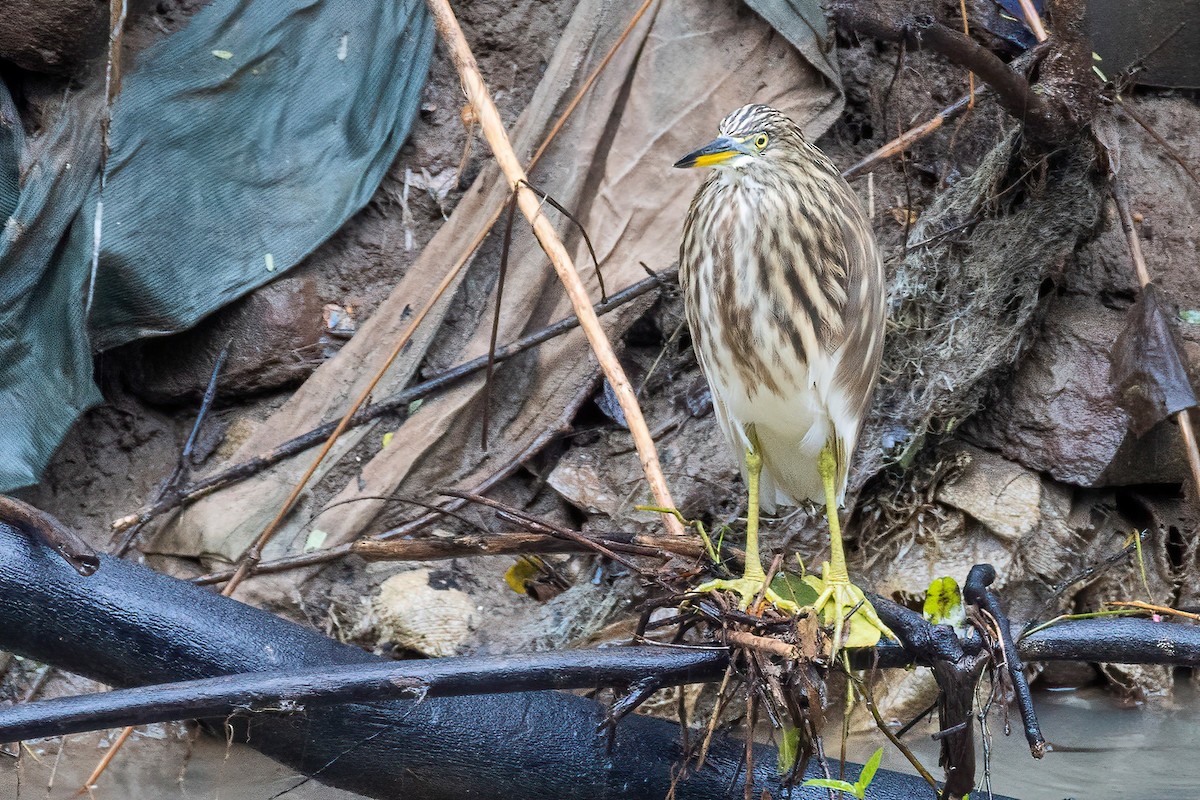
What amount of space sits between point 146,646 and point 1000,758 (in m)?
2.29

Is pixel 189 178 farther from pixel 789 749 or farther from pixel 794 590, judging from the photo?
pixel 789 749

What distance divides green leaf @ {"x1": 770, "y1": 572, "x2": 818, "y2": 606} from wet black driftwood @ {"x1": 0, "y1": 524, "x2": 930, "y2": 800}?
11.1 inches

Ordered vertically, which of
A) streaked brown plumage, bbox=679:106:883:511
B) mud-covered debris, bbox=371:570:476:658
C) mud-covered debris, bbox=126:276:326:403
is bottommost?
mud-covered debris, bbox=371:570:476:658

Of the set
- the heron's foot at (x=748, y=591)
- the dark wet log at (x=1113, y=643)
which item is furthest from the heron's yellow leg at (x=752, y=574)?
the dark wet log at (x=1113, y=643)

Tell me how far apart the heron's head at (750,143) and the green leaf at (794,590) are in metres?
0.83

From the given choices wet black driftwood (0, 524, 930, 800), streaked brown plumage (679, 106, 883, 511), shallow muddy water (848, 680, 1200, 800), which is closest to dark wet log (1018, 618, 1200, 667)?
wet black driftwood (0, 524, 930, 800)

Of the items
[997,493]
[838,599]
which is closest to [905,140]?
[997,493]

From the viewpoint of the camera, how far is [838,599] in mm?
1976

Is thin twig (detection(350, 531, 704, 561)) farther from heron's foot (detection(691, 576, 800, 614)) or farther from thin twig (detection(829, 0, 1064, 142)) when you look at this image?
thin twig (detection(829, 0, 1064, 142))

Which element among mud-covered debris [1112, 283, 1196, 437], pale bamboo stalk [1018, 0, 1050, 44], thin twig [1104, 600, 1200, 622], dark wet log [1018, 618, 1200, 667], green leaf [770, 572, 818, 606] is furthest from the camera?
pale bamboo stalk [1018, 0, 1050, 44]

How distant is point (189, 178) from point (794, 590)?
8.32 ft

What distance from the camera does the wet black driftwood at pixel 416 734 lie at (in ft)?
5.90

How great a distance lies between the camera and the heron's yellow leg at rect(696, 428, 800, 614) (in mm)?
1794

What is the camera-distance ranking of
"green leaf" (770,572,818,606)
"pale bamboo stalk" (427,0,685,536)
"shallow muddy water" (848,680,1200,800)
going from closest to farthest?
1. "green leaf" (770,572,818,606)
2. "pale bamboo stalk" (427,0,685,536)
3. "shallow muddy water" (848,680,1200,800)
